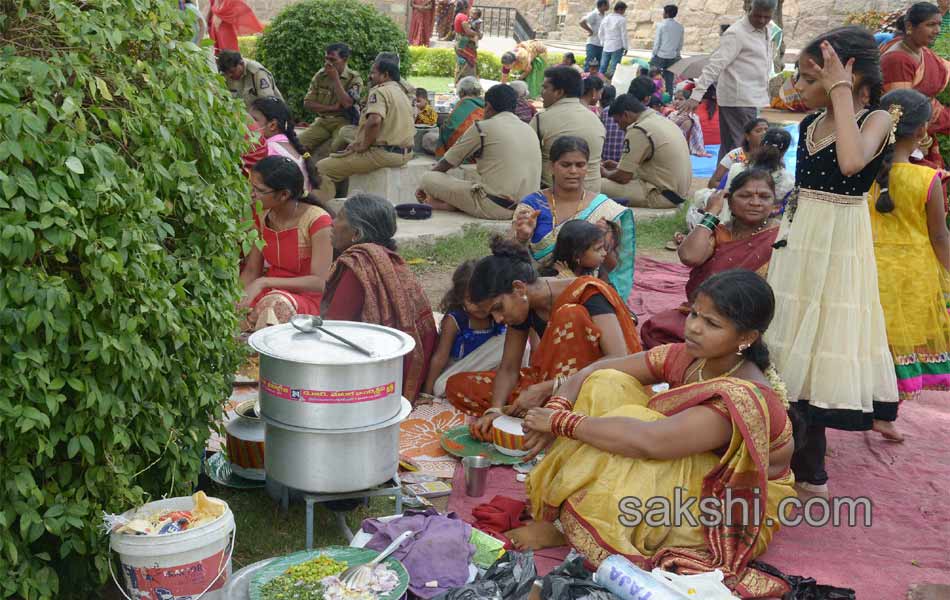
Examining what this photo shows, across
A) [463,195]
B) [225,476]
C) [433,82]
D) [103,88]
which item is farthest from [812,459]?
[433,82]

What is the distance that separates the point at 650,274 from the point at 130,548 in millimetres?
5689

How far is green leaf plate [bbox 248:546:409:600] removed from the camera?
2819 mm

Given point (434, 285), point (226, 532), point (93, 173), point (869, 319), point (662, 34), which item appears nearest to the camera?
point (93, 173)

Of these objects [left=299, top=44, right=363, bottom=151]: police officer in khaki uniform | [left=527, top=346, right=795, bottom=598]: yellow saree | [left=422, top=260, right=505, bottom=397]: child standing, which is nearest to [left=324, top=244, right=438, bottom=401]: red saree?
[left=422, top=260, right=505, bottom=397]: child standing

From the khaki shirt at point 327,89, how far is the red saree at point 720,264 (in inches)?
207

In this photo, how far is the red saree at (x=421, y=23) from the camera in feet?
76.2

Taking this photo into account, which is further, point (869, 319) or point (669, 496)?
point (869, 319)

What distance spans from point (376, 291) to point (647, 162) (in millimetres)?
5120

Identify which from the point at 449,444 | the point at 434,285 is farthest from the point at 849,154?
the point at 434,285

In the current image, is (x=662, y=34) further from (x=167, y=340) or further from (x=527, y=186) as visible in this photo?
(x=167, y=340)

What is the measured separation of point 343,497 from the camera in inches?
131

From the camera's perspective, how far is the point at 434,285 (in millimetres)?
7078

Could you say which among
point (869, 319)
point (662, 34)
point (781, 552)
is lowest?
point (781, 552)

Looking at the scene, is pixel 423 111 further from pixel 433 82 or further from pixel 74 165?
pixel 74 165
